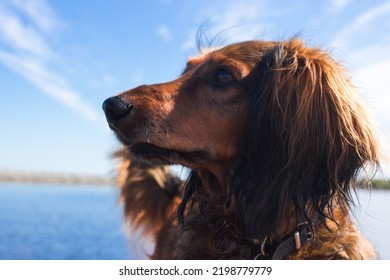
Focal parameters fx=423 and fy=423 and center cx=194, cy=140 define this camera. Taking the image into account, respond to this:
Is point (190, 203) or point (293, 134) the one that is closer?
point (293, 134)

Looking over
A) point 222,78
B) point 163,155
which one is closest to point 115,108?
point 163,155

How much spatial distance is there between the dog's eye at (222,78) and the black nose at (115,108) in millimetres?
502

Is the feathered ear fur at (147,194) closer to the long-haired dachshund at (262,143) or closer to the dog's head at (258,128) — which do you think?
the long-haired dachshund at (262,143)

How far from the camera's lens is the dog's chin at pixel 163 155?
223cm

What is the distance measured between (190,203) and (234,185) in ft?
2.12

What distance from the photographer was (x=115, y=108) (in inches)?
84.0

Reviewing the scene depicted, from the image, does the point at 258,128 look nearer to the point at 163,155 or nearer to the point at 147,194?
the point at 163,155

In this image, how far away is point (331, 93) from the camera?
2.49m

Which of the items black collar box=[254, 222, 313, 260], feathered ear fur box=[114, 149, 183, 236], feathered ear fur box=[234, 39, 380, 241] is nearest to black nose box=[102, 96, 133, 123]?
feathered ear fur box=[234, 39, 380, 241]

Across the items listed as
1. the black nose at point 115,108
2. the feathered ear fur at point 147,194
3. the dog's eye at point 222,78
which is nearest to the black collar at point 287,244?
the dog's eye at point 222,78

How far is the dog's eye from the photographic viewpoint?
2334 millimetres

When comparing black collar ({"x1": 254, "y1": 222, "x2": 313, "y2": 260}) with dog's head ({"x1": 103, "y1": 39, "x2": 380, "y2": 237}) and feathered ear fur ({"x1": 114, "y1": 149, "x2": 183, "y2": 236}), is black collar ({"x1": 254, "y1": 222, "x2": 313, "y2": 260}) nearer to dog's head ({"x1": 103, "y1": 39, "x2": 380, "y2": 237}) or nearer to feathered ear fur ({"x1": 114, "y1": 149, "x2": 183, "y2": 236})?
dog's head ({"x1": 103, "y1": 39, "x2": 380, "y2": 237})
